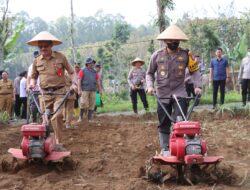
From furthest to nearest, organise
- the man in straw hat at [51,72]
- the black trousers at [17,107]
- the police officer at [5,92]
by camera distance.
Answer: the black trousers at [17,107]
the police officer at [5,92]
the man in straw hat at [51,72]

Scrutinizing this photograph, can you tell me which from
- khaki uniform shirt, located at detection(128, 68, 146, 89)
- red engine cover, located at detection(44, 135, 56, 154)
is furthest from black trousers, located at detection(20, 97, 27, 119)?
red engine cover, located at detection(44, 135, 56, 154)

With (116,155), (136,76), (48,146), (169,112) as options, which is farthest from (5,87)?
(169,112)

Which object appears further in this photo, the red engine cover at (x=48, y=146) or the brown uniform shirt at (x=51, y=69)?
the brown uniform shirt at (x=51, y=69)

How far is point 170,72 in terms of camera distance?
5.91 meters

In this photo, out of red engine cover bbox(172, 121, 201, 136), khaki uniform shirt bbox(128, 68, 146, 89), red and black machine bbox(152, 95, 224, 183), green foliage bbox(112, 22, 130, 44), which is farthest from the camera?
green foliage bbox(112, 22, 130, 44)

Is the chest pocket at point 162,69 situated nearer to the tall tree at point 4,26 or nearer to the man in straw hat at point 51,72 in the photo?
the man in straw hat at point 51,72

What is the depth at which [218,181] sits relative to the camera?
5102mm

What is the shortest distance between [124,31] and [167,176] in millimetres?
27395

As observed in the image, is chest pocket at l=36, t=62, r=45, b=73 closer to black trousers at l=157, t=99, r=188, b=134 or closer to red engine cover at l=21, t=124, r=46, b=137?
red engine cover at l=21, t=124, r=46, b=137

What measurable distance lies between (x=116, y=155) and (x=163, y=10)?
739 centimetres

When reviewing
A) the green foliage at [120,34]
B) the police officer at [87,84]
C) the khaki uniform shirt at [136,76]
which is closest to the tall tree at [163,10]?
the khaki uniform shirt at [136,76]

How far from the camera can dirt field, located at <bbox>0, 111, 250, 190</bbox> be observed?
199 inches

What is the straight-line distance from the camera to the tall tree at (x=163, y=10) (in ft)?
44.3

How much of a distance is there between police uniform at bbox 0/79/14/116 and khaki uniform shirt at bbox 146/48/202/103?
346 inches
